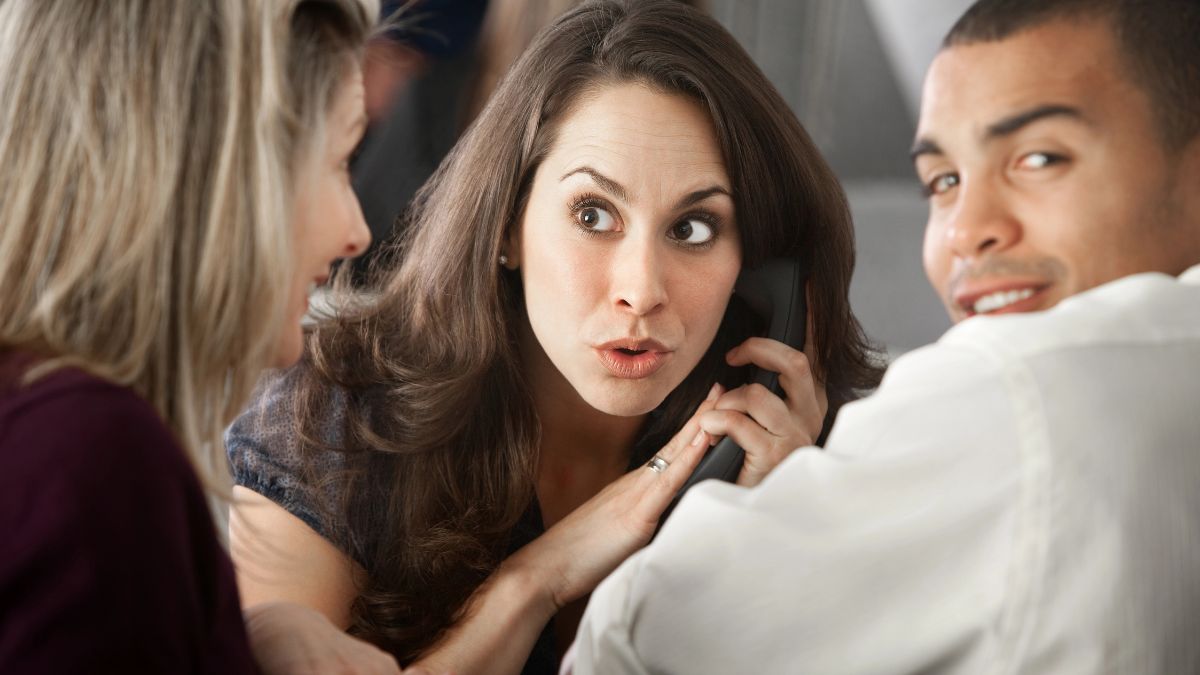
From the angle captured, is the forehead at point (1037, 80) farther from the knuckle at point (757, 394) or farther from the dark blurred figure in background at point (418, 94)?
the dark blurred figure in background at point (418, 94)

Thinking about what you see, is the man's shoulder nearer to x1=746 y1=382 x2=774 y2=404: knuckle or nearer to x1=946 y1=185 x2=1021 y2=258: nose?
x1=946 y1=185 x2=1021 y2=258: nose

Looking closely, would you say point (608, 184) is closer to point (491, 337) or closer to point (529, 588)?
point (491, 337)

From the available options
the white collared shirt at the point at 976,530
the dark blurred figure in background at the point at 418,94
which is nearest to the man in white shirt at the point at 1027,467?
the white collared shirt at the point at 976,530

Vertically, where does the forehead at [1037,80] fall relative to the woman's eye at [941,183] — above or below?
Answer: above

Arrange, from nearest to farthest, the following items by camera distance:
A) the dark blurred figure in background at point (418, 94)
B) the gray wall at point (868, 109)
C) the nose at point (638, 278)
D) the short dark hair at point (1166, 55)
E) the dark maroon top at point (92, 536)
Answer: the dark maroon top at point (92, 536) < the short dark hair at point (1166, 55) < the nose at point (638, 278) < the gray wall at point (868, 109) < the dark blurred figure in background at point (418, 94)

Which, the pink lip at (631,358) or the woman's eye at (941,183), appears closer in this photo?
the woman's eye at (941,183)

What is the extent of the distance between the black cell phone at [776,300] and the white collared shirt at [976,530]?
0.83ft

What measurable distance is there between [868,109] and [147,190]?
22.6 inches

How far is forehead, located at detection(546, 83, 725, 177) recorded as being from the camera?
0.79 m

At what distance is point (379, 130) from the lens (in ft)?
3.70

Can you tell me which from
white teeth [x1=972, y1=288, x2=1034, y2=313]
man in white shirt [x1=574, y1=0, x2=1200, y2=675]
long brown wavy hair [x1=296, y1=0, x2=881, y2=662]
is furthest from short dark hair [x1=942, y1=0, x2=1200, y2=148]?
long brown wavy hair [x1=296, y1=0, x2=881, y2=662]

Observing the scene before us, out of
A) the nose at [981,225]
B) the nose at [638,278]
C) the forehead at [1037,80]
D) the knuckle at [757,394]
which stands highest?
the forehead at [1037,80]

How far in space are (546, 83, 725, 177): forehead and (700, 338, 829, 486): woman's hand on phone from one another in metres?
0.14

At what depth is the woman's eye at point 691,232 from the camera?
0.80 m
